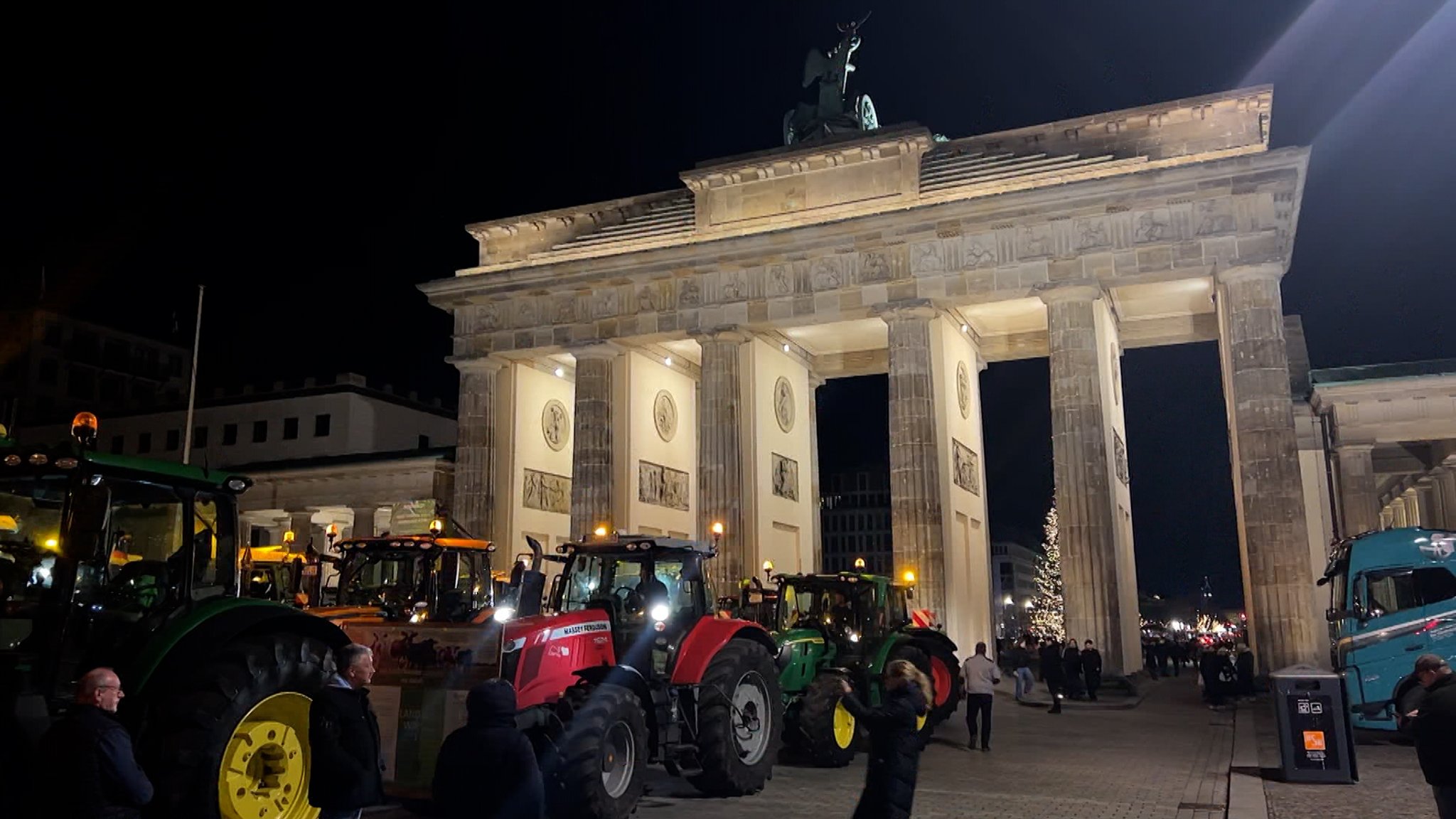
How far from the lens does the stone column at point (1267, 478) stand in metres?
24.2

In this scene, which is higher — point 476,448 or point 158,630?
point 476,448

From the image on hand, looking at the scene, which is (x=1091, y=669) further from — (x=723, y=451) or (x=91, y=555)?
(x=91, y=555)

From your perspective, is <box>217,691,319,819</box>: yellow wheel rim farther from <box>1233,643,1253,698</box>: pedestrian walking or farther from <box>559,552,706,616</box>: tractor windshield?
<box>1233,643,1253,698</box>: pedestrian walking

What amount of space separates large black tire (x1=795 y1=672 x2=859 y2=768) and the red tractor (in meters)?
1.10

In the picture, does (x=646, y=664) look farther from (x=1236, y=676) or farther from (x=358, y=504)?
(x=358, y=504)

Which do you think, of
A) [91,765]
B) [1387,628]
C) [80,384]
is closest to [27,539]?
[91,765]

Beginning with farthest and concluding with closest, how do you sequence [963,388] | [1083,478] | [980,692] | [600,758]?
[963,388] < [1083,478] < [980,692] < [600,758]

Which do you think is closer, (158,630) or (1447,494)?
(158,630)

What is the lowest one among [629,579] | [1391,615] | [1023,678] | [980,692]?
[1023,678]

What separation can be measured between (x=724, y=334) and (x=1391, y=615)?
19.0 m

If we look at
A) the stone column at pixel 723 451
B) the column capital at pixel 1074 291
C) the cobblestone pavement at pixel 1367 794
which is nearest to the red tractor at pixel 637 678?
the cobblestone pavement at pixel 1367 794

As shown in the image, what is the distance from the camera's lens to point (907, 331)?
2884 cm

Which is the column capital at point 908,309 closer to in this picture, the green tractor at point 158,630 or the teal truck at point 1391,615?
the teal truck at point 1391,615

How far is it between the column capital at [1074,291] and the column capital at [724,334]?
856cm
